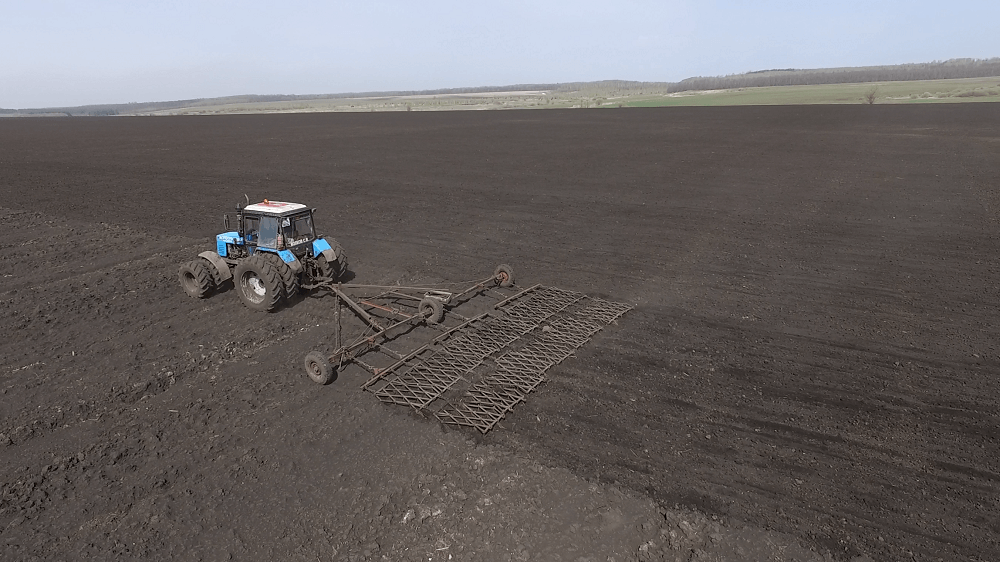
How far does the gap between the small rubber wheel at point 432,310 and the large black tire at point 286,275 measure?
2.74 m

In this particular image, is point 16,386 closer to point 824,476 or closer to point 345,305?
point 345,305

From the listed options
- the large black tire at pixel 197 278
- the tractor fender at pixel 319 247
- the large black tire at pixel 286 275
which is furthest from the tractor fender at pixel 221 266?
the tractor fender at pixel 319 247

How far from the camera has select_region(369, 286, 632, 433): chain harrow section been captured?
850 centimetres

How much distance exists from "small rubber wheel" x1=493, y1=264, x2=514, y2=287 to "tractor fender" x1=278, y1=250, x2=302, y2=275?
15.1ft

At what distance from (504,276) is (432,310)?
2651mm

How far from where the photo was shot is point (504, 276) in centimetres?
1333

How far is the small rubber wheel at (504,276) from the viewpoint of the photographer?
13.3m

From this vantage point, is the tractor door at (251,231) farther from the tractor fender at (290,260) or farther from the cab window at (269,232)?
the tractor fender at (290,260)

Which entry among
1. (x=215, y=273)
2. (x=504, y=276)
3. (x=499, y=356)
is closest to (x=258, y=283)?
(x=215, y=273)

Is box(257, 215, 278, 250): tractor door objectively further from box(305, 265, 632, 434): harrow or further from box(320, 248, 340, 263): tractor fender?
box(305, 265, 632, 434): harrow

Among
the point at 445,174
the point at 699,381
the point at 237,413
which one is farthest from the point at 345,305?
the point at 445,174

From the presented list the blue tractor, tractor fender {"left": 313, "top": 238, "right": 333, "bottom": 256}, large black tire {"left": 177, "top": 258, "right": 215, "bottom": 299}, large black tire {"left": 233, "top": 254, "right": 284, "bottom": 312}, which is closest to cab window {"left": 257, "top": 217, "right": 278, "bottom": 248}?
the blue tractor

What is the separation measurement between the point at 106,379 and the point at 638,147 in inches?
1478

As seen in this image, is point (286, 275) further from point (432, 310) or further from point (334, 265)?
point (432, 310)
